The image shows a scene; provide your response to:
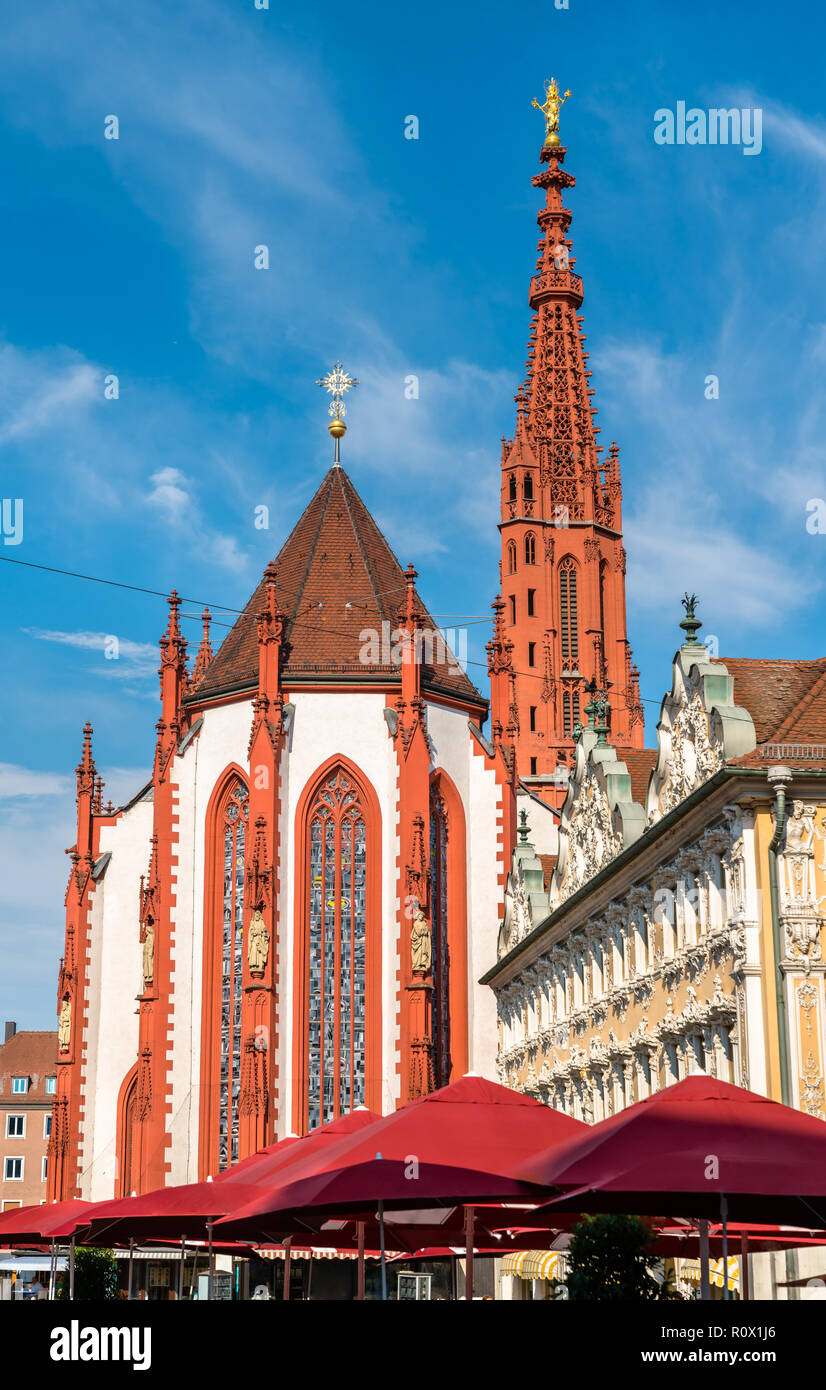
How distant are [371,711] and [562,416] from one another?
149 ft

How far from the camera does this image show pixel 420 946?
154 feet

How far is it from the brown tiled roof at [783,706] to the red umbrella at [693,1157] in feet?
36.3

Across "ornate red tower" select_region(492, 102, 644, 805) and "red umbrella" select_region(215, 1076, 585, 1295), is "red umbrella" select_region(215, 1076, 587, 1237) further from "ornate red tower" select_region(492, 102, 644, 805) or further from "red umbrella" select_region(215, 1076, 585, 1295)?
"ornate red tower" select_region(492, 102, 644, 805)

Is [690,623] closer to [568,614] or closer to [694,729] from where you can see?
[694,729]

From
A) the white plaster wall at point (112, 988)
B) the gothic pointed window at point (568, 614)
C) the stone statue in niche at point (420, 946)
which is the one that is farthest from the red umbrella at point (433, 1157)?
the gothic pointed window at point (568, 614)

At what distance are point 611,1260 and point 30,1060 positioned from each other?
8007 centimetres

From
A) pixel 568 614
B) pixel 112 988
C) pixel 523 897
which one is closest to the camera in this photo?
pixel 523 897

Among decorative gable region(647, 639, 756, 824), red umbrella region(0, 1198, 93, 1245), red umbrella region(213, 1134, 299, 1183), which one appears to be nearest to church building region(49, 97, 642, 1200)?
red umbrella region(0, 1198, 93, 1245)

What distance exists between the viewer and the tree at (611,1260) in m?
12.1

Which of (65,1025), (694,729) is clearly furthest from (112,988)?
(694,729)

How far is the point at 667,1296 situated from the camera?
41.4 ft

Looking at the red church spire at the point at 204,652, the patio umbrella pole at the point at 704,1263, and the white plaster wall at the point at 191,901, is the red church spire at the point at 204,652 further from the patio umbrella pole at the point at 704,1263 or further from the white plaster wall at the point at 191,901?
the patio umbrella pole at the point at 704,1263

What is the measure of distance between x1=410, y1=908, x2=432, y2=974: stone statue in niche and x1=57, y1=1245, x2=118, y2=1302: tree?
657 inches
